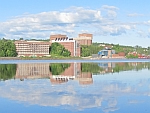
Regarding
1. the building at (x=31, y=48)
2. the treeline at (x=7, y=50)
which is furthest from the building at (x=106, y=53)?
the treeline at (x=7, y=50)

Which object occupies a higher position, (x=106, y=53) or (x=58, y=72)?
(x=106, y=53)

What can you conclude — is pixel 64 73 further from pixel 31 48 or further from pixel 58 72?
pixel 31 48

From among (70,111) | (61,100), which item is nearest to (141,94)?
(61,100)

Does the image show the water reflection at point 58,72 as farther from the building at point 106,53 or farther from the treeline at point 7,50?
the building at point 106,53

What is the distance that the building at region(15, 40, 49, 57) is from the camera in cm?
15350

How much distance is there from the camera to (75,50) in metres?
164

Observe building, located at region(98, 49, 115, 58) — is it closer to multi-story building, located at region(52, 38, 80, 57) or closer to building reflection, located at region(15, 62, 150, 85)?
multi-story building, located at region(52, 38, 80, 57)

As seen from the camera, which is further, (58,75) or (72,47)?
(72,47)

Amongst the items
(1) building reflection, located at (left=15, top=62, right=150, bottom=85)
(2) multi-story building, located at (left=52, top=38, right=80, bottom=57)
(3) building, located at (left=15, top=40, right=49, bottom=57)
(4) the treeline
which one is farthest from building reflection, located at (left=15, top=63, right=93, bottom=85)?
(2) multi-story building, located at (left=52, top=38, right=80, bottom=57)

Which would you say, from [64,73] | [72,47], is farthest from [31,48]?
[64,73]

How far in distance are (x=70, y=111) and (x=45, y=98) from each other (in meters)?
3.20

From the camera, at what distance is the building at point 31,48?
153500mm

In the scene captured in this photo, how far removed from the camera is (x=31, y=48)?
155 metres

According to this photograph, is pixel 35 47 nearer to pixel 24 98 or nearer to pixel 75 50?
pixel 75 50
